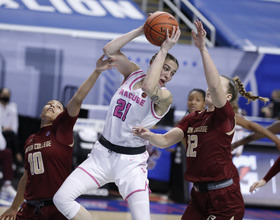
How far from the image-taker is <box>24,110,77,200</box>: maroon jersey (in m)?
4.89

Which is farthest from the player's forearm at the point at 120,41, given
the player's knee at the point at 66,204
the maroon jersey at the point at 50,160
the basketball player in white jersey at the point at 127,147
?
the player's knee at the point at 66,204

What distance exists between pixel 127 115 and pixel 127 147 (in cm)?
28

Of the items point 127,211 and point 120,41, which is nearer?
point 120,41

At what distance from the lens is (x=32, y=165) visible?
4969mm

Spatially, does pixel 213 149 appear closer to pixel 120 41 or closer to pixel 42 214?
pixel 120 41

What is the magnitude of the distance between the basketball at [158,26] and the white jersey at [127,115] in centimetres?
47

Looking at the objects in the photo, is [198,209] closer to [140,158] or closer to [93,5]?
[140,158]

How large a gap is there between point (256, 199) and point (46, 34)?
702cm

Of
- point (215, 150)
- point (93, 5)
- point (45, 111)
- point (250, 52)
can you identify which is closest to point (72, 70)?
point (93, 5)

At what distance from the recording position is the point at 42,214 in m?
4.86

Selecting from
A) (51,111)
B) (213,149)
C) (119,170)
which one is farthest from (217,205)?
(51,111)

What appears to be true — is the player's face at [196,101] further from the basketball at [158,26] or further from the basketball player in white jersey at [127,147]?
the basketball at [158,26]

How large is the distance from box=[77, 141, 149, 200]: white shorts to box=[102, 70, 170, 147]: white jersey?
0.13 metres

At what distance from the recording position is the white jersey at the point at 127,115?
462 centimetres
